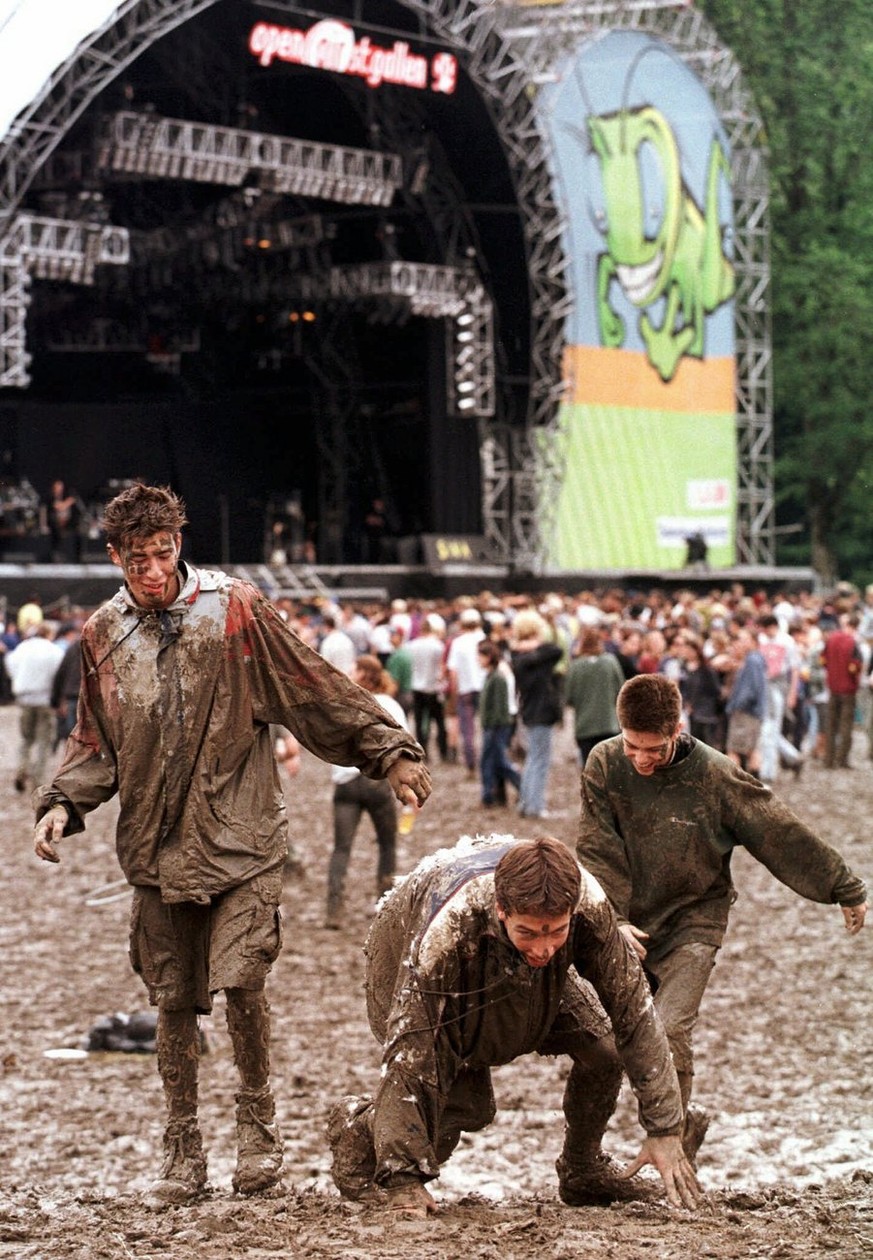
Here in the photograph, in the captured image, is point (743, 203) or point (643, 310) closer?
point (643, 310)

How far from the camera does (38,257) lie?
2950cm

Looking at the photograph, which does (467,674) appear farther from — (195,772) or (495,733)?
(195,772)

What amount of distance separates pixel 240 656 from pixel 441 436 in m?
30.4

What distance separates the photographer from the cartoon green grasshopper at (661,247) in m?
38.3

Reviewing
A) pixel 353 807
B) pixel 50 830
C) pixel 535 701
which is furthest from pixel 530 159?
pixel 50 830

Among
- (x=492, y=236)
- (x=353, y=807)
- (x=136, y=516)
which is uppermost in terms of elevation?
(x=492, y=236)

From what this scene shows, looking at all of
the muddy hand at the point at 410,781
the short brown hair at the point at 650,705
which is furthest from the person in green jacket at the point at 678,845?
the muddy hand at the point at 410,781

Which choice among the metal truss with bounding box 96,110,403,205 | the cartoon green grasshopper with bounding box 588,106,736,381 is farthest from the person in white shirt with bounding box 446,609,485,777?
the cartoon green grasshopper with bounding box 588,106,736,381

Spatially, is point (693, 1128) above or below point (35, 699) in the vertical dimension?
below

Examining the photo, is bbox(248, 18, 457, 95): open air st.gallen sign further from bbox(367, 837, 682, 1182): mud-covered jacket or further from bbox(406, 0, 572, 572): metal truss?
bbox(367, 837, 682, 1182): mud-covered jacket

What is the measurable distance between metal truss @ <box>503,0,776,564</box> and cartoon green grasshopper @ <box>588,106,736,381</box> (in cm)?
149

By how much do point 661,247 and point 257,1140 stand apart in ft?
114

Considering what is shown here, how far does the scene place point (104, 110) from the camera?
32625mm

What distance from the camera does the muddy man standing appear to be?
6.01 metres
